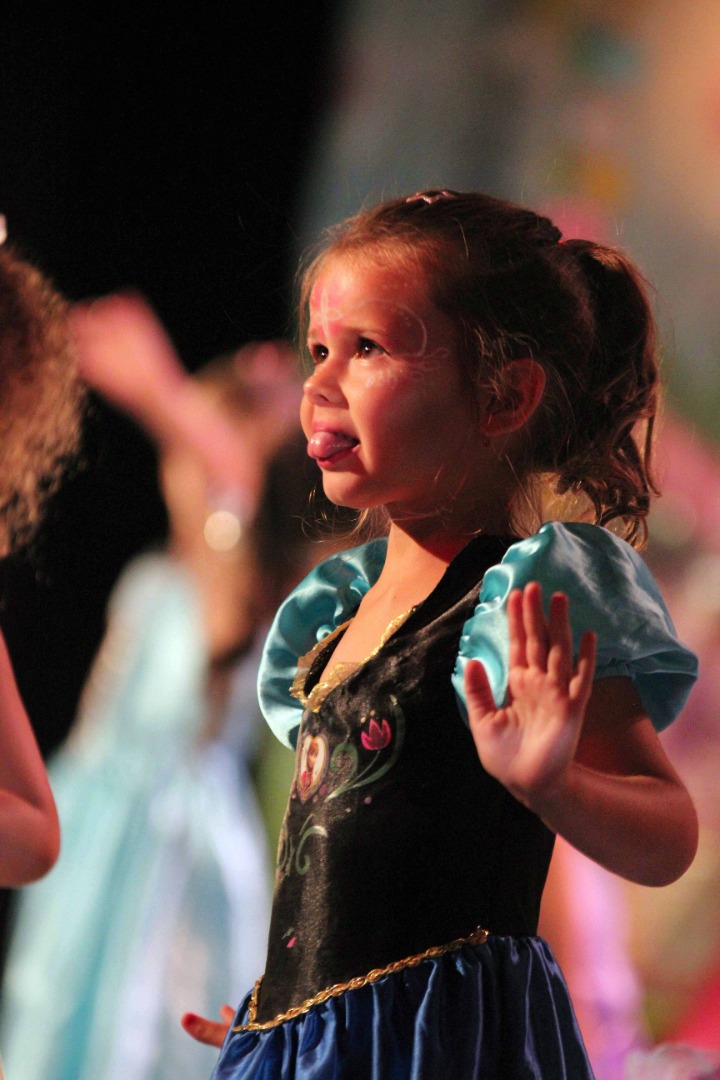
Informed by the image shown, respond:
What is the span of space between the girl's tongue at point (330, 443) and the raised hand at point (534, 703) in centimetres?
23

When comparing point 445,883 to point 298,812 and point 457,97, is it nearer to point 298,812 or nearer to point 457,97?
Answer: point 298,812

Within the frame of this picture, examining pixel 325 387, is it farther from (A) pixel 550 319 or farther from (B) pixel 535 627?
(B) pixel 535 627

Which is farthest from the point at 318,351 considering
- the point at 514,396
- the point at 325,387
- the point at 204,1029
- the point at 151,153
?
the point at 151,153

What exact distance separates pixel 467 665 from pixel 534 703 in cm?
5

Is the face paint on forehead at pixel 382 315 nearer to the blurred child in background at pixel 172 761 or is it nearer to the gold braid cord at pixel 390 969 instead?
the gold braid cord at pixel 390 969

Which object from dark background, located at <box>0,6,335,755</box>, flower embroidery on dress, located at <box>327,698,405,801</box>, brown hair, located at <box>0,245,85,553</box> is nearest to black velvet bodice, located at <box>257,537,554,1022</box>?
flower embroidery on dress, located at <box>327,698,405,801</box>

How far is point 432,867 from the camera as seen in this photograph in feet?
2.85

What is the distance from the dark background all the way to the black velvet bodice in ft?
3.29

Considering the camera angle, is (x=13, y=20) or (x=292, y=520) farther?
(x=292, y=520)

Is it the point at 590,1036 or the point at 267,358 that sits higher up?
the point at 267,358

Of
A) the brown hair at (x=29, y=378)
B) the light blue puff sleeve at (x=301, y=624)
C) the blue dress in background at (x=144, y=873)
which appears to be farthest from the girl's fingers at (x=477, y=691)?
the blue dress in background at (x=144, y=873)

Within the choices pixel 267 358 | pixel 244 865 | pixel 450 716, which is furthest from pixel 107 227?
pixel 450 716

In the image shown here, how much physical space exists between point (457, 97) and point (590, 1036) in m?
1.24

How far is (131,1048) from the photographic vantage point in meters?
1.69
